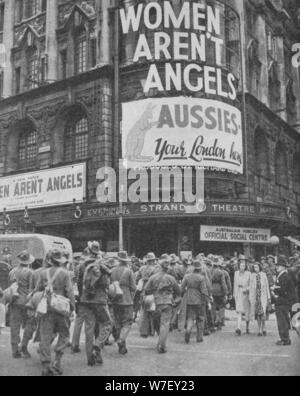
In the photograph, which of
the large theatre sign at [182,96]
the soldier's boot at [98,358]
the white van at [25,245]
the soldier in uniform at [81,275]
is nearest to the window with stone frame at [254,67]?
the large theatre sign at [182,96]

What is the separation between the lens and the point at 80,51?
A: 32812 mm

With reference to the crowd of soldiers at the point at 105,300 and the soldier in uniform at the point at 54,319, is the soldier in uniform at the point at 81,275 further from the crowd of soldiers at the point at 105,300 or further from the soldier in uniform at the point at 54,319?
the soldier in uniform at the point at 54,319

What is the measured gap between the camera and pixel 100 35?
3086 centimetres

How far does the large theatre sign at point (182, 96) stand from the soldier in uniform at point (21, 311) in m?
14.2

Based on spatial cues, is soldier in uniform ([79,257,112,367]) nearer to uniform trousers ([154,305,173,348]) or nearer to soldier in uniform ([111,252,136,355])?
soldier in uniform ([111,252,136,355])

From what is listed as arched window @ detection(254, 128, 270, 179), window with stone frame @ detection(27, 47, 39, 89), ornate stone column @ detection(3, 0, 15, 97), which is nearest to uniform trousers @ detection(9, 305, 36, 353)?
arched window @ detection(254, 128, 270, 179)

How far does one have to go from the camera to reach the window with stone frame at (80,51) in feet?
106

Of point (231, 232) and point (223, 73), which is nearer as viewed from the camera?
point (231, 232)

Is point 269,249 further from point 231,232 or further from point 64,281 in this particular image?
point 64,281

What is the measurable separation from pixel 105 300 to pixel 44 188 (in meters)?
21.4

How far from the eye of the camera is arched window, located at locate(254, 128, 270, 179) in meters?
32.9

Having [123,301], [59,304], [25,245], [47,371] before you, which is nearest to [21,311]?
[123,301]
